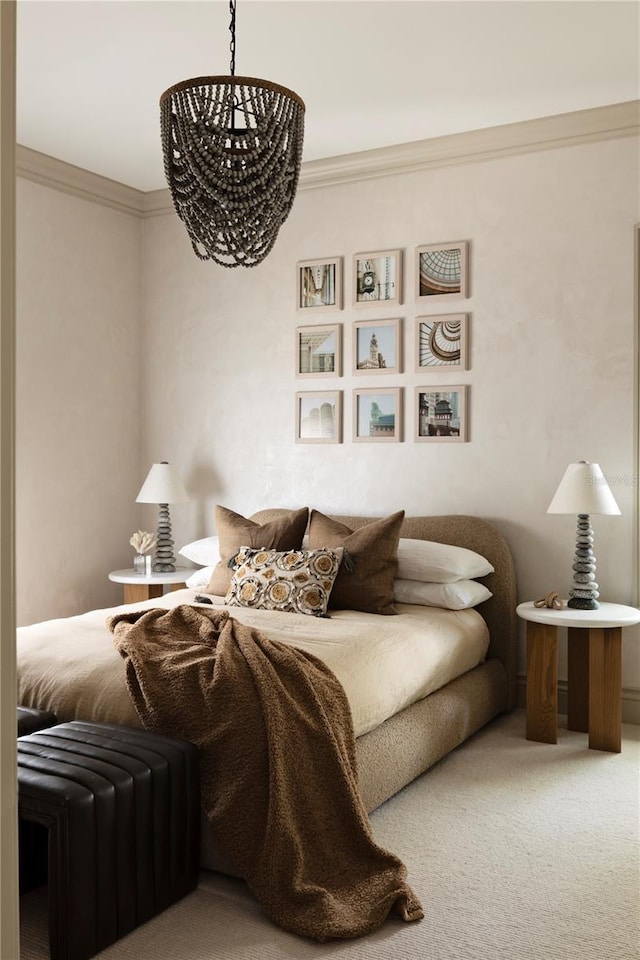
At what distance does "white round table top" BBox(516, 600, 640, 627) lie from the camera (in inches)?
136

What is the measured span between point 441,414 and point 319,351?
2.64 ft

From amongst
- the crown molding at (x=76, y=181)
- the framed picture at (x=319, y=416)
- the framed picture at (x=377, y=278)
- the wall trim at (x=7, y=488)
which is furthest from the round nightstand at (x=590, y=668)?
the crown molding at (x=76, y=181)

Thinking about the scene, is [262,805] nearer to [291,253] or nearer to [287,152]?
[287,152]

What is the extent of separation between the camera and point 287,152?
2.58m

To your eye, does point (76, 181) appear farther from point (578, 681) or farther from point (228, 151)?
point (578, 681)

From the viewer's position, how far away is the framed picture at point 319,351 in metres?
4.62

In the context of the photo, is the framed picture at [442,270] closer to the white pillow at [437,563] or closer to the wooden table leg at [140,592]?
the white pillow at [437,563]

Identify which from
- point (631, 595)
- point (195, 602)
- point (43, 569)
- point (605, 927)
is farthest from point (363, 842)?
point (43, 569)

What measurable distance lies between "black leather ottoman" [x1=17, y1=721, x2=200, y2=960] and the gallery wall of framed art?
2435 mm

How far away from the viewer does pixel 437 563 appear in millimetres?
3838

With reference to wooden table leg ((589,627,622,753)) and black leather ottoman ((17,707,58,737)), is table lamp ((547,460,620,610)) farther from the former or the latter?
black leather ottoman ((17,707,58,737))

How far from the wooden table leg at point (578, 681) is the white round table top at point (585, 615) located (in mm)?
238

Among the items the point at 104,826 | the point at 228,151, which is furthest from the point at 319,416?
the point at 104,826

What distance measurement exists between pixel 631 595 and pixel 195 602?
6.50 ft
